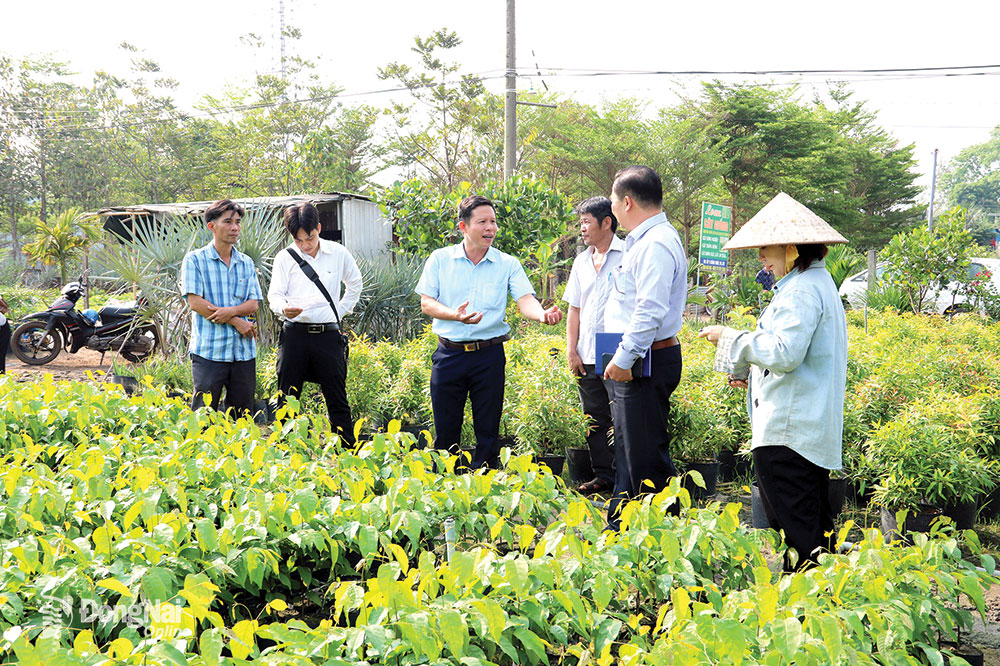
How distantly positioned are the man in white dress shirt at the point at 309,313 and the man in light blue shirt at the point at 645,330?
200 centimetres

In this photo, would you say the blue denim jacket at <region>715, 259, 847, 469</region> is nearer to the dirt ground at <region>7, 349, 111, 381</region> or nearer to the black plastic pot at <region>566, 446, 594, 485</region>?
the black plastic pot at <region>566, 446, 594, 485</region>

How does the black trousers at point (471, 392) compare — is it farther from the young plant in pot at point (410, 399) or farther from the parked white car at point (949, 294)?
the parked white car at point (949, 294)

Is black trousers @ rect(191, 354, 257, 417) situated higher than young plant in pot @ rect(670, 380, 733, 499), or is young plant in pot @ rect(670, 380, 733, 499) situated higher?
black trousers @ rect(191, 354, 257, 417)

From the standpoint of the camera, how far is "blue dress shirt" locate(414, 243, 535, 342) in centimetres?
414

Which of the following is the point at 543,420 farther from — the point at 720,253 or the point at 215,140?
the point at 215,140

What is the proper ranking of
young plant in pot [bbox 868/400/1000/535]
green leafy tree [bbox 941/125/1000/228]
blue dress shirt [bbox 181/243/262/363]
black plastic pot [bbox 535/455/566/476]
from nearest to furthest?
young plant in pot [bbox 868/400/1000/535]
blue dress shirt [bbox 181/243/262/363]
black plastic pot [bbox 535/455/566/476]
green leafy tree [bbox 941/125/1000/228]

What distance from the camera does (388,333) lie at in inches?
372

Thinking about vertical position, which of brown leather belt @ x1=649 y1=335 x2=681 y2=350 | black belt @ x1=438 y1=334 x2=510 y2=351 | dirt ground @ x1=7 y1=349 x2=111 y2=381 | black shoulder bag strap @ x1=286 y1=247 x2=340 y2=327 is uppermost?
black shoulder bag strap @ x1=286 y1=247 x2=340 y2=327

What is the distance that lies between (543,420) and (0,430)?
116 inches

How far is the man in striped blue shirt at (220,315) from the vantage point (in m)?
4.44

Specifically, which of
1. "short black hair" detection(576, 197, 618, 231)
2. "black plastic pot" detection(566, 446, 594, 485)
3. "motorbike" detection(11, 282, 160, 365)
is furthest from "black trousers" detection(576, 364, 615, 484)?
"motorbike" detection(11, 282, 160, 365)

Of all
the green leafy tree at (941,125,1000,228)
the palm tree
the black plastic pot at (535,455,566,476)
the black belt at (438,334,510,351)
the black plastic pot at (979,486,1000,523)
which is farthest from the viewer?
the green leafy tree at (941,125,1000,228)

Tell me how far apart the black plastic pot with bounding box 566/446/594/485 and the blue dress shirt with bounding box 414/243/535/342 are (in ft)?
4.14

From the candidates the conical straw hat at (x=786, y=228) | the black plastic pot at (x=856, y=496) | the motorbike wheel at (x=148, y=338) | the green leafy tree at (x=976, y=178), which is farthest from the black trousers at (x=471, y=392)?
the green leafy tree at (x=976, y=178)
